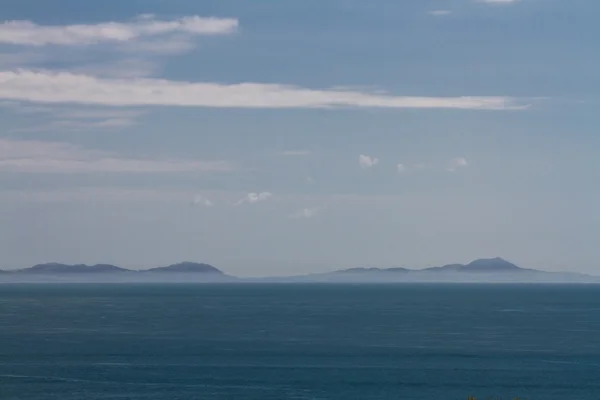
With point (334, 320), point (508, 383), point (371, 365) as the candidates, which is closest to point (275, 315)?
point (334, 320)

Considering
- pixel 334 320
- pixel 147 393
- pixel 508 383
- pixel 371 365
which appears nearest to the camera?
pixel 147 393

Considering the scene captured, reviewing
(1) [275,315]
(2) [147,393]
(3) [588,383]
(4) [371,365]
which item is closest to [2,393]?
(2) [147,393]

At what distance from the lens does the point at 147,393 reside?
281ft

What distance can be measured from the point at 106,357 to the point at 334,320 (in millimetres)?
74078

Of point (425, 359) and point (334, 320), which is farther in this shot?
point (334, 320)

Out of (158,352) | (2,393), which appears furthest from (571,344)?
(2,393)

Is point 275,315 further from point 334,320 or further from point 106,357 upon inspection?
point 106,357

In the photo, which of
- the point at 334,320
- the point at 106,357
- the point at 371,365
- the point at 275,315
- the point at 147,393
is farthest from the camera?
the point at 275,315

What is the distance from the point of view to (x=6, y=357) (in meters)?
114

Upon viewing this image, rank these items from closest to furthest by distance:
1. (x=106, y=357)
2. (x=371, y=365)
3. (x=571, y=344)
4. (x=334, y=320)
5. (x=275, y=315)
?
(x=371, y=365), (x=106, y=357), (x=571, y=344), (x=334, y=320), (x=275, y=315)

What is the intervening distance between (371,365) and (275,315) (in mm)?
95931

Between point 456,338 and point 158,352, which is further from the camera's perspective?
point 456,338

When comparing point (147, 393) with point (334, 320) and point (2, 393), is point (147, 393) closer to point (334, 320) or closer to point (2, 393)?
point (2, 393)

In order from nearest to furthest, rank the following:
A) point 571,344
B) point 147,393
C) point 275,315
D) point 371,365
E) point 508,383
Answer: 1. point 147,393
2. point 508,383
3. point 371,365
4. point 571,344
5. point 275,315
